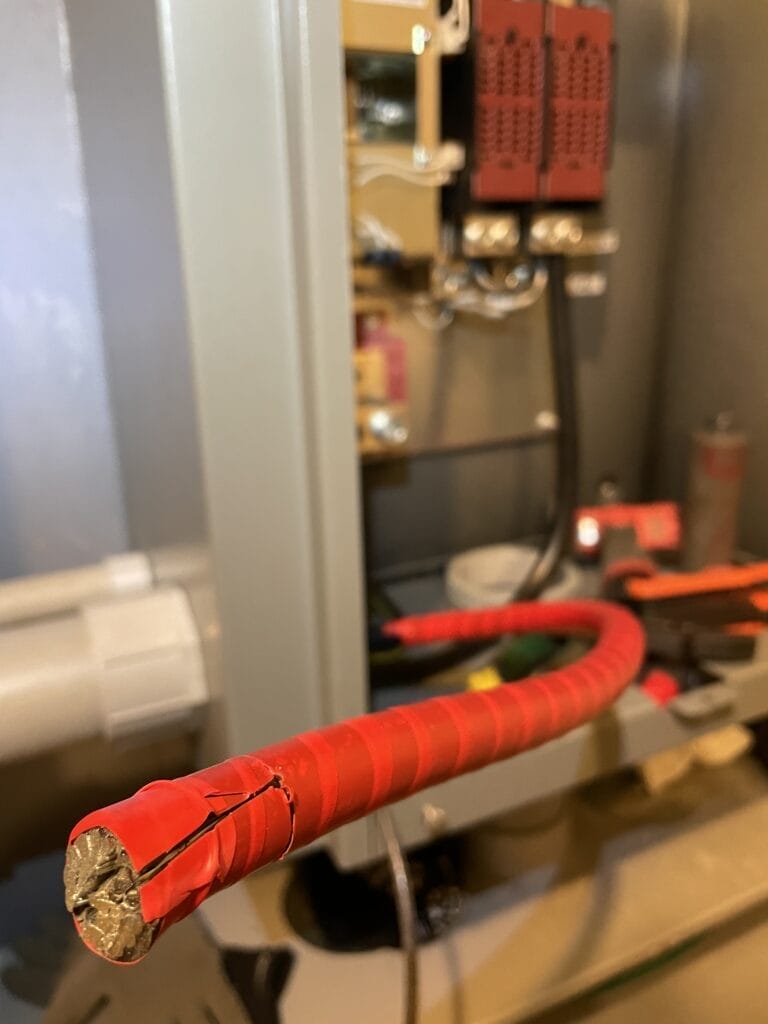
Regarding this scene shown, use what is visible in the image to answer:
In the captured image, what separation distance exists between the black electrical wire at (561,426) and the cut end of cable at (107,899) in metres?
0.67

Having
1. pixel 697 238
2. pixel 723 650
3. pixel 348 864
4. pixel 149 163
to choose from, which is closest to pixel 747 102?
pixel 697 238

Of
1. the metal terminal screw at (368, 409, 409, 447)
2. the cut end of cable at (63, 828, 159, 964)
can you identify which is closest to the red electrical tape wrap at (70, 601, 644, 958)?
the cut end of cable at (63, 828, 159, 964)

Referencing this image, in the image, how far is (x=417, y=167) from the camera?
0.80 m

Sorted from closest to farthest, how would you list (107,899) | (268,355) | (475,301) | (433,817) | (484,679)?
1. (107,899)
2. (268,355)
3. (433,817)
4. (484,679)
5. (475,301)

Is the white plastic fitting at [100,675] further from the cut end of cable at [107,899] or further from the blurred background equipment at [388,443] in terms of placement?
the cut end of cable at [107,899]

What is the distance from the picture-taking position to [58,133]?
0.78 metres

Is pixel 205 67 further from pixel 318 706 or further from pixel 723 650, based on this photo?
pixel 723 650

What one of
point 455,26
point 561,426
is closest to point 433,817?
point 561,426

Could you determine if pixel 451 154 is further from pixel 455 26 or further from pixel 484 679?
pixel 484 679

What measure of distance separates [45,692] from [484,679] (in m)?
0.36

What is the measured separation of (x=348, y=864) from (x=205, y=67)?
542 mm

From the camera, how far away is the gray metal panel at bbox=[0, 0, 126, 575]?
76 cm

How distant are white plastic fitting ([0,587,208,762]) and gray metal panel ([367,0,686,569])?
406mm

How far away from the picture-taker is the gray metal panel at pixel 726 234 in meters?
0.91
